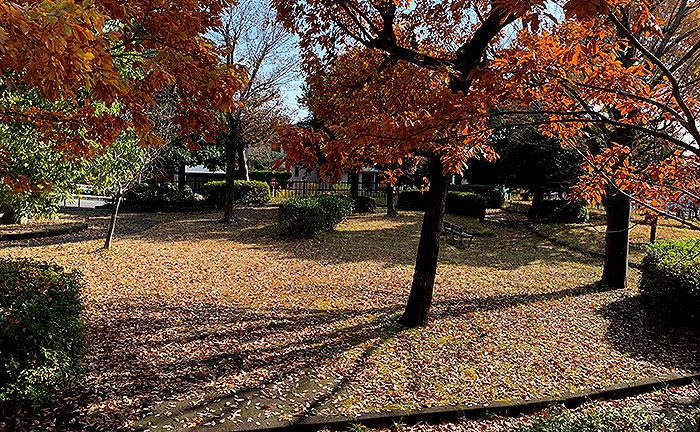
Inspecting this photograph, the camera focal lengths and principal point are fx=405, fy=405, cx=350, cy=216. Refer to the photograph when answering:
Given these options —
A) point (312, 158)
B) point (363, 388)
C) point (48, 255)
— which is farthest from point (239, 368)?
point (48, 255)

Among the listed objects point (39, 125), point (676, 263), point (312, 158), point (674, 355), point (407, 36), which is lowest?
point (674, 355)

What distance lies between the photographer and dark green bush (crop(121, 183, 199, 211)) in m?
20.6

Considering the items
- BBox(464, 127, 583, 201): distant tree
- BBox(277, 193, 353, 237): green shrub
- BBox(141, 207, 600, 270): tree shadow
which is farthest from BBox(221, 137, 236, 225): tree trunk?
BBox(464, 127, 583, 201): distant tree

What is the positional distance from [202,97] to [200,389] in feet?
11.1

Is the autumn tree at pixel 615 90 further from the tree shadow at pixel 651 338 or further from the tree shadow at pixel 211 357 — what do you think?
the tree shadow at pixel 211 357

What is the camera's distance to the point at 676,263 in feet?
21.5

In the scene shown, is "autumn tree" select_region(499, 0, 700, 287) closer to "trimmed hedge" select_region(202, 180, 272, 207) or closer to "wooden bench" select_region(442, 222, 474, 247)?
"wooden bench" select_region(442, 222, 474, 247)

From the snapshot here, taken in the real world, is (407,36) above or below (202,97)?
above

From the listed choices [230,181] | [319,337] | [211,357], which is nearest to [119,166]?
[230,181]

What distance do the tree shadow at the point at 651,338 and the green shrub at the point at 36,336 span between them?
7010 mm

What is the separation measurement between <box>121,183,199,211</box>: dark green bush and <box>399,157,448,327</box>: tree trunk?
57.8ft

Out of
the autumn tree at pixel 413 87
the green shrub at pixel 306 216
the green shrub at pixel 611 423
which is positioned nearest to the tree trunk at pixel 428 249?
the autumn tree at pixel 413 87

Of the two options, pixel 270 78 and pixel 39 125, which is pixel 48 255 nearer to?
pixel 39 125

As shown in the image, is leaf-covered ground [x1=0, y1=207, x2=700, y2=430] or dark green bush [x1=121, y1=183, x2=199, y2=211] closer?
leaf-covered ground [x1=0, y1=207, x2=700, y2=430]
